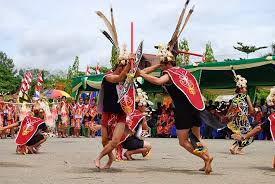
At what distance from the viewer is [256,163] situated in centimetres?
945

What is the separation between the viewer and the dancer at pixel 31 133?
11.9m

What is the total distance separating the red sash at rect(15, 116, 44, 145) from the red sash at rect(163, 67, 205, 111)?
5.16 m

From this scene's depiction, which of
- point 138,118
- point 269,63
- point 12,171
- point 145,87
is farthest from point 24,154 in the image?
point 145,87

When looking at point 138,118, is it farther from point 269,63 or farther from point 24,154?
point 269,63

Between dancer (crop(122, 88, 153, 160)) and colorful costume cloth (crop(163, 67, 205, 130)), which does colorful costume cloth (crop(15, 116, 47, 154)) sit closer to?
dancer (crop(122, 88, 153, 160))

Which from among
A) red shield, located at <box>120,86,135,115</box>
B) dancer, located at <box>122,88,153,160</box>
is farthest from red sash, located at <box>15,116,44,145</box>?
red shield, located at <box>120,86,135,115</box>

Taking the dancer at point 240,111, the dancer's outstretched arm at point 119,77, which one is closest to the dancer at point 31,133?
the dancer at point 240,111

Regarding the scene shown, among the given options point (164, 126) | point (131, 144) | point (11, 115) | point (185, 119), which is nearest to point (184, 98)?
point (185, 119)

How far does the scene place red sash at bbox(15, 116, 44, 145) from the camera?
11.9 m

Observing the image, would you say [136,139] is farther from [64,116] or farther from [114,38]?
[64,116]

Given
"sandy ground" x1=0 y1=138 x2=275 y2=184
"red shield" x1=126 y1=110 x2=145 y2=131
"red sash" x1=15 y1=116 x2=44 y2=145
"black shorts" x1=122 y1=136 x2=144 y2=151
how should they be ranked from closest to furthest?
"sandy ground" x1=0 y1=138 x2=275 y2=184 → "black shorts" x1=122 y1=136 x2=144 y2=151 → "red shield" x1=126 y1=110 x2=145 y2=131 → "red sash" x1=15 y1=116 x2=44 y2=145

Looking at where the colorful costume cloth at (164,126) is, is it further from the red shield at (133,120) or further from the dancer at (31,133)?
the red shield at (133,120)

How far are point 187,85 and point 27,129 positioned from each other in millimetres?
5409

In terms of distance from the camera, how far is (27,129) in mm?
11938
